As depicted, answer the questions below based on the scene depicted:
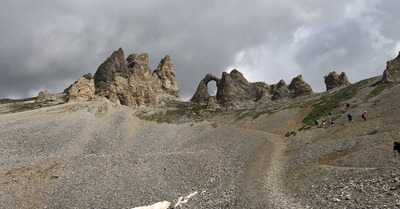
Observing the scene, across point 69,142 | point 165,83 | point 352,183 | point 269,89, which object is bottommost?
point 352,183

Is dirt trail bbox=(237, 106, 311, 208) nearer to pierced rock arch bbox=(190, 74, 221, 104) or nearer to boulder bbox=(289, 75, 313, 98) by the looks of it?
boulder bbox=(289, 75, 313, 98)

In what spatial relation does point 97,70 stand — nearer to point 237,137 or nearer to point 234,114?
point 234,114

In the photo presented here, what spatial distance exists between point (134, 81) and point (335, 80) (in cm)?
7644

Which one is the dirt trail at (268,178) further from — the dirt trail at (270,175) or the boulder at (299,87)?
the boulder at (299,87)

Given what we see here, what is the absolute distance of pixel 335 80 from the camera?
93.3m

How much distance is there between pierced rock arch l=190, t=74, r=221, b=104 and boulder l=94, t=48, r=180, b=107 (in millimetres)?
13209

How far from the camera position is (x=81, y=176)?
Result: 2978 cm

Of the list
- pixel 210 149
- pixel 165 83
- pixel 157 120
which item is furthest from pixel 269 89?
pixel 210 149

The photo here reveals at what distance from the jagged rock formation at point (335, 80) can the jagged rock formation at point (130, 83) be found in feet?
222

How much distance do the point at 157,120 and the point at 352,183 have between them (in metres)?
47.7

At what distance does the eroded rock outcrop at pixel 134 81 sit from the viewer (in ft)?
262

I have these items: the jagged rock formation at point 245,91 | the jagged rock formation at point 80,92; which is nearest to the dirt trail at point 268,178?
the jagged rock formation at point 245,91

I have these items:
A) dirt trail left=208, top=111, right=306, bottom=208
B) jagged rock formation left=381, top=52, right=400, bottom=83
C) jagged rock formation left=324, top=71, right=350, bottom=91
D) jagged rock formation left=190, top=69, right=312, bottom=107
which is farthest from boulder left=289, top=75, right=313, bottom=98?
dirt trail left=208, top=111, right=306, bottom=208

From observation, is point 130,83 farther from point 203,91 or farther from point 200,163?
point 200,163
